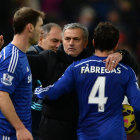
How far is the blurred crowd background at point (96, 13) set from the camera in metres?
8.67

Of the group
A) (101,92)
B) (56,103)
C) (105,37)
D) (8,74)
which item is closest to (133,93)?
(101,92)

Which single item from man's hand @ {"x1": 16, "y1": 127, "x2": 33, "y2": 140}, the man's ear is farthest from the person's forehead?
man's hand @ {"x1": 16, "y1": 127, "x2": 33, "y2": 140}

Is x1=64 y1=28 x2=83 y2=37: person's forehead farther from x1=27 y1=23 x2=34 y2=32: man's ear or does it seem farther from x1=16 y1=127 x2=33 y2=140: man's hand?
x1=16 y1=127 x2=33 y2=140: man's hand

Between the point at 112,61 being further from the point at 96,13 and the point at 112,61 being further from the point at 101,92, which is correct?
the point at 96,13

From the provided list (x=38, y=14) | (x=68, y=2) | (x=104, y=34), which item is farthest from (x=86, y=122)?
(x=68, y=2)

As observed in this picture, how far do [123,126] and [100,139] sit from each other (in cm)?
25

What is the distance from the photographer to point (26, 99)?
3.66 meters

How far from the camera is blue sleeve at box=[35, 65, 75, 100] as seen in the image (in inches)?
152

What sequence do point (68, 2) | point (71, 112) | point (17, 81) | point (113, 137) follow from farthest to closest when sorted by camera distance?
point (68, 2) → point (71, 112) → point (113, 137) → point (17, 81)

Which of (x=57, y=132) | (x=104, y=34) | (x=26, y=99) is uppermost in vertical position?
(x=104, y=34)

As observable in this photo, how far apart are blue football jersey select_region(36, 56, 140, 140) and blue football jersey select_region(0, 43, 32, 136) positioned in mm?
418

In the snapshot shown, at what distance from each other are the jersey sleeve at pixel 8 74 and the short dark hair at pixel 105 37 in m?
0.83

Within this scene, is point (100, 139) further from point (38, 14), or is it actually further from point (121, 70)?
point (38, 14)

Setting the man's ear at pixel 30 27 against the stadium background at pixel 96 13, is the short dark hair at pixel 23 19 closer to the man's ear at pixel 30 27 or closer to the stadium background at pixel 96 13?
the man's ear at pixel 30 27
